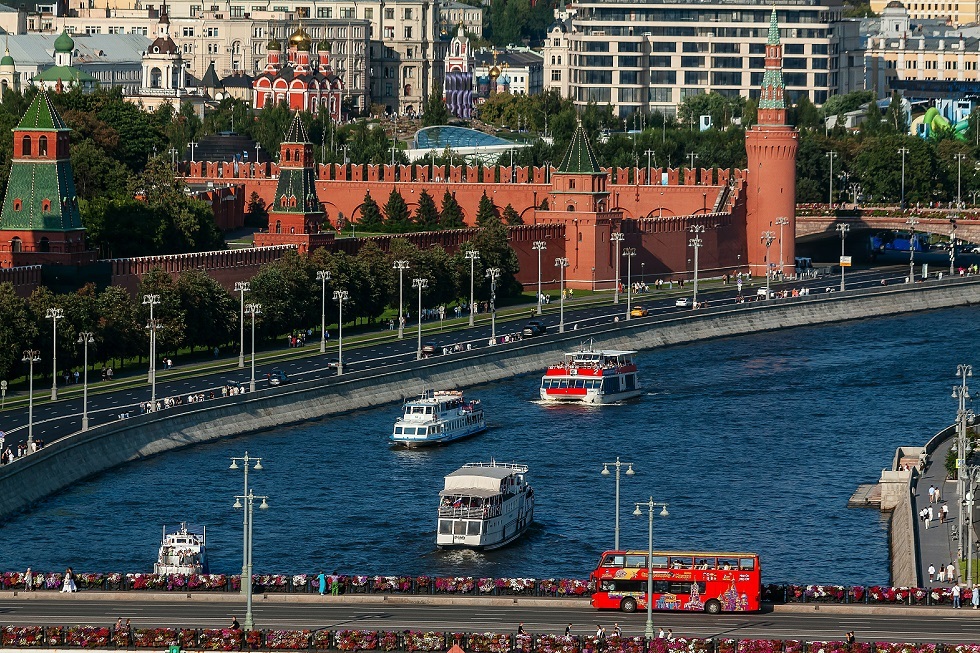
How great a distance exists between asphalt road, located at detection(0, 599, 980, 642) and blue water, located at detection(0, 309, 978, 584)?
13.8 m

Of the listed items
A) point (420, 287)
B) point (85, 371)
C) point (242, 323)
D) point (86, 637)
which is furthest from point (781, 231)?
point (86, 637)

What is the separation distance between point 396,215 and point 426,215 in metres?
2.02

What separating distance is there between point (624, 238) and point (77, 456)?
242 ft

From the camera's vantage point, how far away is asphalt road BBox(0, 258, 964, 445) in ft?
384

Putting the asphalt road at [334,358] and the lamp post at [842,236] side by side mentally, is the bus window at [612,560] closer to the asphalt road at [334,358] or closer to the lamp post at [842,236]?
the asphalt road at [334,358]

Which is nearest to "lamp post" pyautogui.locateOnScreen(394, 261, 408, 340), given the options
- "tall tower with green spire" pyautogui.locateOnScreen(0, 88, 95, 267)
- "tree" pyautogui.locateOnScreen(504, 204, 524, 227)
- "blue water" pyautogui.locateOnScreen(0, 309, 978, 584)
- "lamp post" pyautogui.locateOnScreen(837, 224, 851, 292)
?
"blue water" pyautogui.locateOnScreen(0, 309, 978, 584)

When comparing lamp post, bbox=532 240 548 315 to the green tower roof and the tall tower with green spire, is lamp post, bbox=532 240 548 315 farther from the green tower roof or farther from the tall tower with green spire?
the tall tower with green spire

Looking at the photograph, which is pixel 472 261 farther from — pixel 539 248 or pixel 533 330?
pixel 539 248

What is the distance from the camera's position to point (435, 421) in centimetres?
12244

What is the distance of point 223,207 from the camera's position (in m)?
190

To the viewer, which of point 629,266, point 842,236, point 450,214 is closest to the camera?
point 629,266

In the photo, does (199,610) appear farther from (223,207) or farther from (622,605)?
(223,207)

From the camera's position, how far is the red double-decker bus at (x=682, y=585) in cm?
8138

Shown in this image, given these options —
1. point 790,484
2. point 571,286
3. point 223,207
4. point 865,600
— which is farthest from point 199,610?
point 223,207
